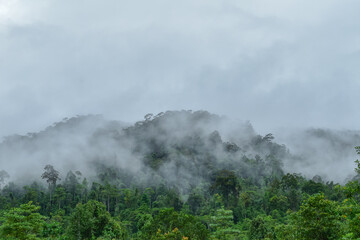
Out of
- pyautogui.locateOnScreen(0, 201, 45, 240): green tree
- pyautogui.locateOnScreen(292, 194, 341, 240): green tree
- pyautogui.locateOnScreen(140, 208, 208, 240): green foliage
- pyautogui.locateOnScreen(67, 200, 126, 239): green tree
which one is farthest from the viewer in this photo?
pyautogui.locateOnScreen(140, 208, 208, 240): green foliage

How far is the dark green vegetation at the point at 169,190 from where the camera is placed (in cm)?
2055

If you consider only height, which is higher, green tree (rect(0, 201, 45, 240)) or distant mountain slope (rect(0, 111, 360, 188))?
distant mountain slope (rect(0, 111, 360, 188))

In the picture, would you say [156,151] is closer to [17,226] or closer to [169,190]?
[169,190]

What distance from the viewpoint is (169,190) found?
74.9m

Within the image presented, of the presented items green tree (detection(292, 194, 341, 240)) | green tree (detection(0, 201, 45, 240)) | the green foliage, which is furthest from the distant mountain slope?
green tree (detection(292, 194, 341, 240))

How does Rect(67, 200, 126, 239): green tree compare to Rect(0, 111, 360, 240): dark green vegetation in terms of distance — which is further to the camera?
Rect(67, 200, 126, 239): green tree

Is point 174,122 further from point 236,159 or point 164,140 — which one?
point 236,159

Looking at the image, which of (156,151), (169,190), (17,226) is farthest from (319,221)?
(156,151)

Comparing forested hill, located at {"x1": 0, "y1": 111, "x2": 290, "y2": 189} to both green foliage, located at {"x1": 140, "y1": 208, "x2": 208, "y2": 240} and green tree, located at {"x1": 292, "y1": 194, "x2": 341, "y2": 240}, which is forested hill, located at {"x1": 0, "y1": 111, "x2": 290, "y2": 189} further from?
green tree, located at {"x1": 292, "y1": 194, "x2": 341, "y2": 240}

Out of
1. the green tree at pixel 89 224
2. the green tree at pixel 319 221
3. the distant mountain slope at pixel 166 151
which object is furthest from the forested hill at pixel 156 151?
the green tree at pixel 319 221

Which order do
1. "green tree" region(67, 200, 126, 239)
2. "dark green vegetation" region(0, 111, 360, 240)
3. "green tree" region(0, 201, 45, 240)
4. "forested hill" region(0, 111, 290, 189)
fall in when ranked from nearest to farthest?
1. "green tree" region(0, 201, 45, 240)
2. "dark green vegetation" region(0, 111, 360, 240)
3. "green tree" region(67, 200, 126, 239)
4. "forested hill" region(0, 111, 290, 189)

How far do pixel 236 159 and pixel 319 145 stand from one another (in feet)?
230

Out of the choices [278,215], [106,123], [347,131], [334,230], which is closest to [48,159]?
[106,123]

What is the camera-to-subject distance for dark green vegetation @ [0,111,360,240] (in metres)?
20.5
